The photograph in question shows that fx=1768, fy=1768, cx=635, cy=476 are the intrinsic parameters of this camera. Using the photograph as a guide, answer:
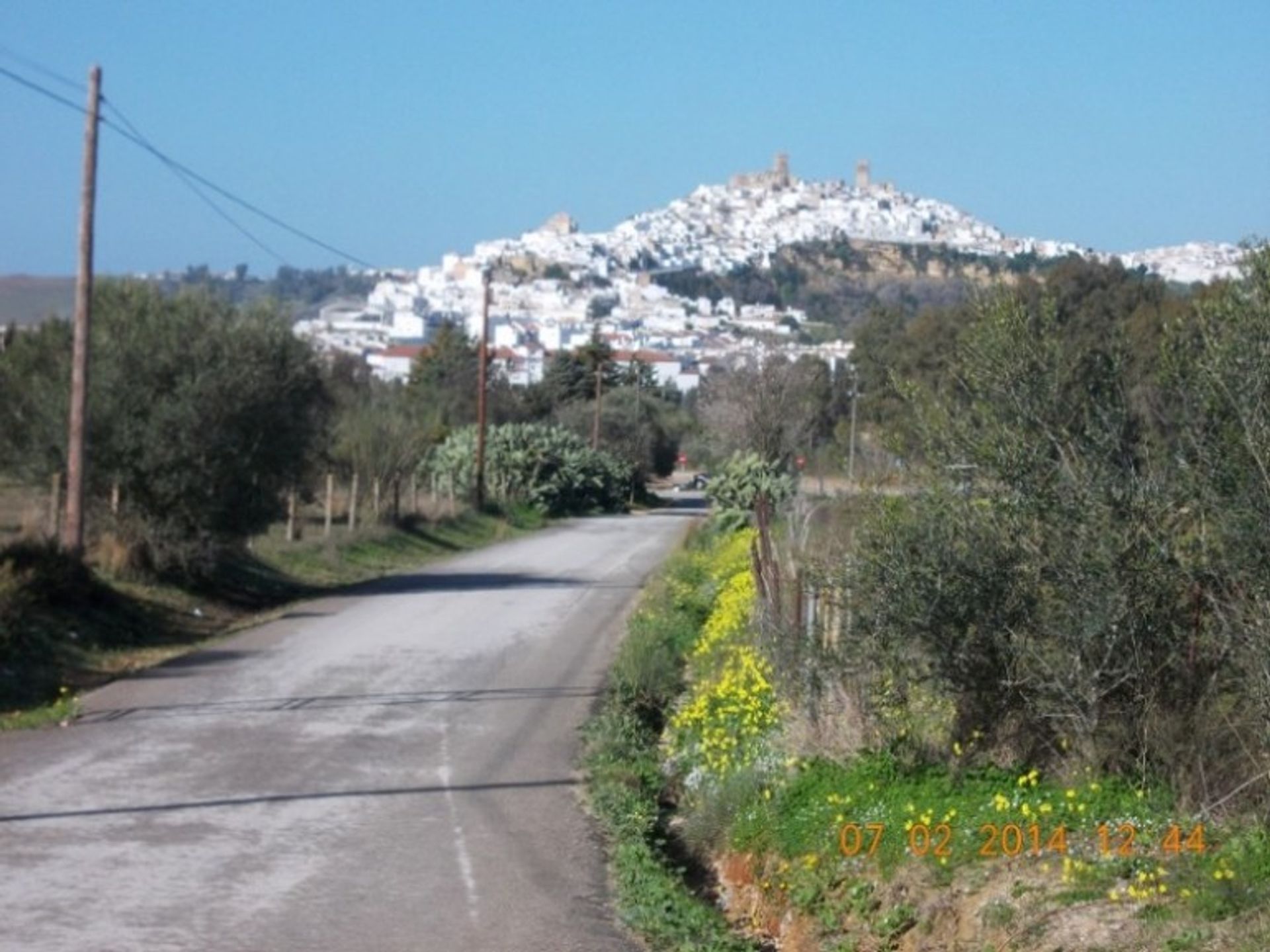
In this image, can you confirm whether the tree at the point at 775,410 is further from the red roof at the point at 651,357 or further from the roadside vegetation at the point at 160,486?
the red roof at the point at 651,357

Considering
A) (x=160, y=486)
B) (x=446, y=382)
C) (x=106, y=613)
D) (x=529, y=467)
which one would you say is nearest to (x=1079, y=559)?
(x=106, y=613)

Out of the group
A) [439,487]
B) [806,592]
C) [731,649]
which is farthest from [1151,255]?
[806,592]

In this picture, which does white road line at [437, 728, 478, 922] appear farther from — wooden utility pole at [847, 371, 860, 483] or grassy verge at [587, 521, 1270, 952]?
wooden utility pole at [847, 371, 860, 483]

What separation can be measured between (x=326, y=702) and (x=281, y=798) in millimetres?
4368

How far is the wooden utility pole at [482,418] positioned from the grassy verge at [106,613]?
1706cm

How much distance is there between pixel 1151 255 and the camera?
4303 cm

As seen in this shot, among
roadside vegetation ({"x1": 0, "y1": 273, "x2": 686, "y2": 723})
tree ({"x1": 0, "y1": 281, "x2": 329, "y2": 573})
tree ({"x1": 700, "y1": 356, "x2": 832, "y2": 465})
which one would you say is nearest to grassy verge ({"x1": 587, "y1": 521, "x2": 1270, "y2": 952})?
roadside vegetation ({"x1": 0, "y1": 273, "x2": 686, "y2": 723})

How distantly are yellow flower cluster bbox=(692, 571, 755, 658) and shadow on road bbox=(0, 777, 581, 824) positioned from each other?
3.87m

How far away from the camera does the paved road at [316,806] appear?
891 cm

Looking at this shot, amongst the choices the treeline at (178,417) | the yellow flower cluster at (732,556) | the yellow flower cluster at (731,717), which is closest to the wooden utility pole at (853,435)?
the yellow flower cluster at (731,717)

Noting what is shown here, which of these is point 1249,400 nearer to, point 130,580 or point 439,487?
point 130,580

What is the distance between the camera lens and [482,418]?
164ft

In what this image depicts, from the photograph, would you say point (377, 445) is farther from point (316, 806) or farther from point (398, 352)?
point (398, 352)

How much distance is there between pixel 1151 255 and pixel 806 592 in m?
32.8
